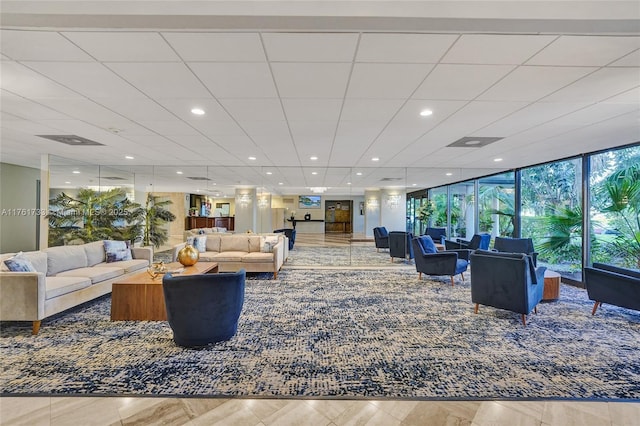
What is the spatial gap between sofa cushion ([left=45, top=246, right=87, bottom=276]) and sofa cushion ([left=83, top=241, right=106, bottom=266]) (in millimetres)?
99

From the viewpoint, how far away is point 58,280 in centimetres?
387

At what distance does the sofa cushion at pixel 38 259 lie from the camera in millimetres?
4040

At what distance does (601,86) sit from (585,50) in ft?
2.91

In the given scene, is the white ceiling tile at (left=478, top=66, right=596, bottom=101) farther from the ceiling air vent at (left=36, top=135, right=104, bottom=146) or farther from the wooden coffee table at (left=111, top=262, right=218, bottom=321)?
the ceiling air vent at (left=36, top=135, right=104, bottom=146)

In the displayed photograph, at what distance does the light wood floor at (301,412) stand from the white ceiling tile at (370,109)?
2.77 m

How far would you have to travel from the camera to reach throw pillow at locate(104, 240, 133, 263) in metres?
5.35

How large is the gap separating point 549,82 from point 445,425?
9.65 ft

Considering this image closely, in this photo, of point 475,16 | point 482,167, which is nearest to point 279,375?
point 475,16

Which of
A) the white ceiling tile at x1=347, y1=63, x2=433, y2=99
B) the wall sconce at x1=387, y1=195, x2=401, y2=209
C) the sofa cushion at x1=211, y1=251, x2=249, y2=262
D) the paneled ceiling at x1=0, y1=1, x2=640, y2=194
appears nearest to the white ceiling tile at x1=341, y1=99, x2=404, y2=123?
the paneled ceiling at x1=0, y1=1, x2=640, y2=194

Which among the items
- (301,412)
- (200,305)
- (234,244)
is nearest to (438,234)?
(234,244)

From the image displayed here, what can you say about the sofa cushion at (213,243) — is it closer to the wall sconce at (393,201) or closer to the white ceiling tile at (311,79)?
the white ceiling tile at (311,79)

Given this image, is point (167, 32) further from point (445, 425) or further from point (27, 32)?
point (445, 425)

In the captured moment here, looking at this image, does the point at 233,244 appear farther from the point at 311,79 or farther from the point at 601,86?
the point at 601,86

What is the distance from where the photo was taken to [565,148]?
5.19m
